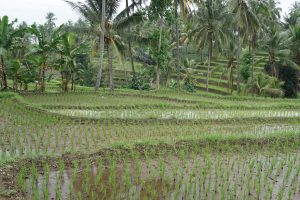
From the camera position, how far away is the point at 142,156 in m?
6.09

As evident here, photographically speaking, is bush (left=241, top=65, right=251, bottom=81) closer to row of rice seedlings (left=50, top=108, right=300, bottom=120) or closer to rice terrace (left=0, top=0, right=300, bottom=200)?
rice terrace (left=0, top=0, right=300, bottom=200)

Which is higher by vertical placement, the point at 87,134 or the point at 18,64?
the point at 18,64

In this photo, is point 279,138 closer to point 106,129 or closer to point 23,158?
point 106,129

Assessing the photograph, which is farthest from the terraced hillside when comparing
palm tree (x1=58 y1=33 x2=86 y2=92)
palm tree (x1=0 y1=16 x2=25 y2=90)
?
palm tree (x1=58 y1=33 x2=86 y2=92)

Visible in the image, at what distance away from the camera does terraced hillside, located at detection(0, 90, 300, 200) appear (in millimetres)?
4566

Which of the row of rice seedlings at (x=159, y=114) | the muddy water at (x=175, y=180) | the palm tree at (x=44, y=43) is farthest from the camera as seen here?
the palm tree at (x=44, y=43)

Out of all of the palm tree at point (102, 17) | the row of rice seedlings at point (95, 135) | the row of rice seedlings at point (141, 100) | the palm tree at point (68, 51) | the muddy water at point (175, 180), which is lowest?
the muddy water at point (175, 180)

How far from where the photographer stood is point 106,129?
8414 millimetres

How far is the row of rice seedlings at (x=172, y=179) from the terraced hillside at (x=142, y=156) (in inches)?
0.6

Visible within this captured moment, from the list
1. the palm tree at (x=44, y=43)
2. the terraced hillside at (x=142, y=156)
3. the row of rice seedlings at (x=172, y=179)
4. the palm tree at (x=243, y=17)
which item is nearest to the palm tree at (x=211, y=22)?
the palm tree at (x=243, y=17)

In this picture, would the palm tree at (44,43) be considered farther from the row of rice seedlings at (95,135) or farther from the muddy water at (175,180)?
the muddy water at (175,180)

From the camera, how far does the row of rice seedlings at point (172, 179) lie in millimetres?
4445

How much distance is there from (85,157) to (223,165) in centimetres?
241

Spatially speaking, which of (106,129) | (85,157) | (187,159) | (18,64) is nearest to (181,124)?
(106,129)
